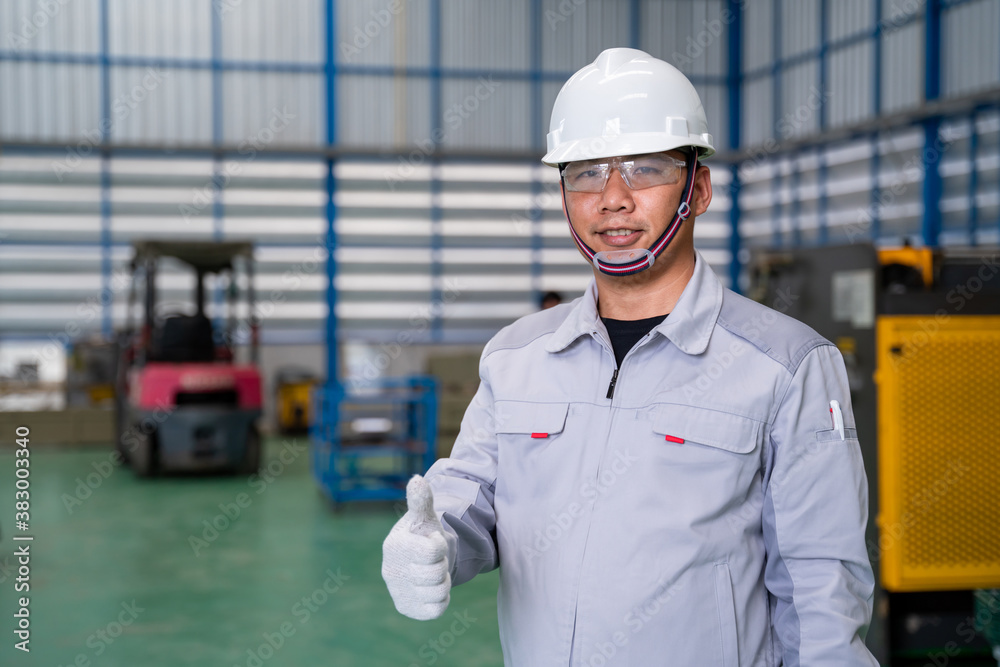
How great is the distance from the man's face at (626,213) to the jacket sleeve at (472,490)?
36 centimetres

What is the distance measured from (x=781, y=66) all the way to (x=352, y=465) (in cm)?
966

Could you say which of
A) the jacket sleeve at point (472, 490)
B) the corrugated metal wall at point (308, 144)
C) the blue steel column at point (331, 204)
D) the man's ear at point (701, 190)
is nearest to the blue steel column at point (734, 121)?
the corrugated metal wall at point (308, 144)

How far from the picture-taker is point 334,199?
13641 mm

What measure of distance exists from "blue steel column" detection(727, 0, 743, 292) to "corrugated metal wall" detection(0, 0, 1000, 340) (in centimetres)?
7

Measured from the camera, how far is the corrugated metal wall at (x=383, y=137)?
1312cm

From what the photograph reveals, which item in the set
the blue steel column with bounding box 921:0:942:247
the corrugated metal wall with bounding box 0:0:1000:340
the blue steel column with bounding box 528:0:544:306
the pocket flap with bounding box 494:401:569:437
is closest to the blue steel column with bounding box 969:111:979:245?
the blue steel column with bounding box 921:0:942:247

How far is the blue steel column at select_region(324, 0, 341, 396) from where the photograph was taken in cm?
1344

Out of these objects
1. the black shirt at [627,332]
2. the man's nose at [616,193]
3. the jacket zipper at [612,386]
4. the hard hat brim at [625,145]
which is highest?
the hard hat brim at [625,145]

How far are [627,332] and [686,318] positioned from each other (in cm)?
16

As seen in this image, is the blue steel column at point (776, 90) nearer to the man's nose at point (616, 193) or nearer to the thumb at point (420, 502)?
the man's nose at point (616, 193)

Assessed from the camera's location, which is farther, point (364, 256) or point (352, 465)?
point (364, 256)

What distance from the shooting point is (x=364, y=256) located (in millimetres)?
14188

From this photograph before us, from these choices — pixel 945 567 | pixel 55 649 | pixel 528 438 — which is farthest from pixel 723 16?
pixel 528 438

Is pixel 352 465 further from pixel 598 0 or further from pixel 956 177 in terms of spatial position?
pixel 598 0
